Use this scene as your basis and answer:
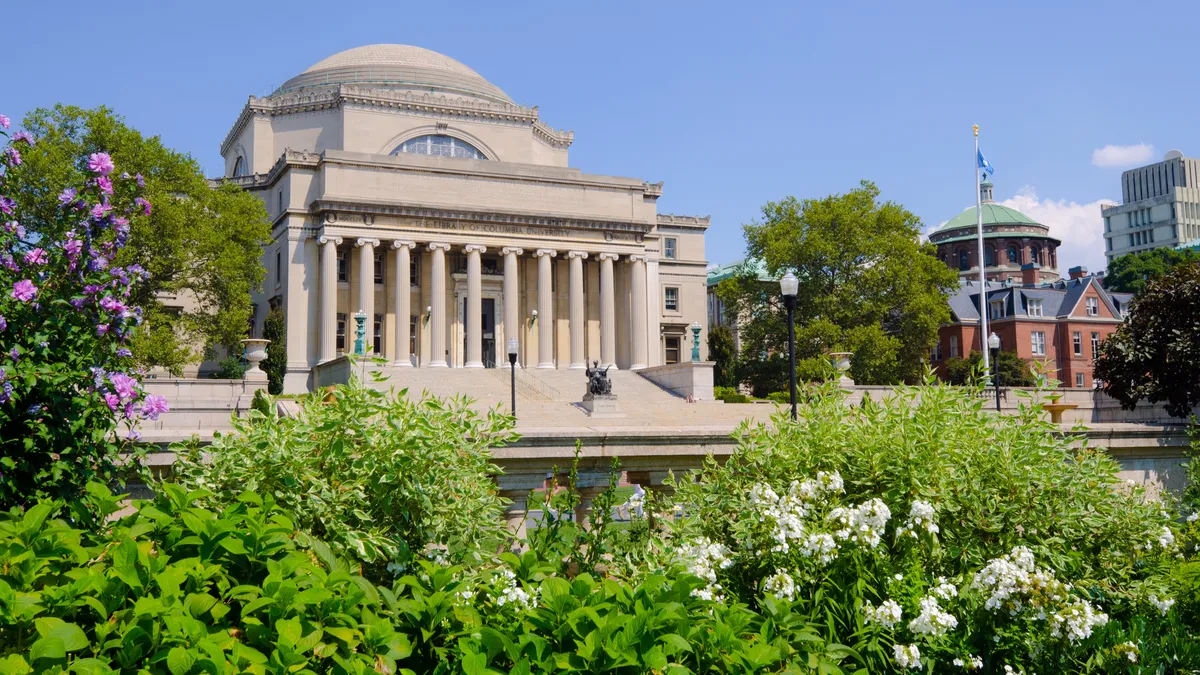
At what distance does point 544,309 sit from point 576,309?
210 centimetres

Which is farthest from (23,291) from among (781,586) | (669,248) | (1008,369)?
(1008,369)

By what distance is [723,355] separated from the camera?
67.0 meters

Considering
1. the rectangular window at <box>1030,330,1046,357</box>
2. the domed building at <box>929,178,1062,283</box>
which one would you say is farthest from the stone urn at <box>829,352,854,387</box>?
the domed building at <box>929,178,1062,283</box>

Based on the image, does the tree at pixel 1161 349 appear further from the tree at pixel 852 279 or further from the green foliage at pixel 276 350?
the green foliage at pixel 276 350

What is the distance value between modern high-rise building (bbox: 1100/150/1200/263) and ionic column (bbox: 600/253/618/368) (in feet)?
444

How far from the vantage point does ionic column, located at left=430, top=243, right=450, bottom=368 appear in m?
54.2

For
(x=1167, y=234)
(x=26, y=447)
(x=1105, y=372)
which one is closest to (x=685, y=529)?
(x=26, y=447)

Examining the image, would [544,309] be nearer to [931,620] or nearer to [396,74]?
[396,74]

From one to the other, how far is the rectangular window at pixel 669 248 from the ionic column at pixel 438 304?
76.2 ft

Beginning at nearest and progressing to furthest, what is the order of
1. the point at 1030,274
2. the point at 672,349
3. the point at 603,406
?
1. the point at 603,406
2. the point at 672,349
3. the point at 1030,274

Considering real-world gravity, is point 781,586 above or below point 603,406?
below

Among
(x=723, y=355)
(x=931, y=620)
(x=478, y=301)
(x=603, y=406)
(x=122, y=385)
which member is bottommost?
(x=931, y=620)

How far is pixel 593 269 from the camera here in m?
59.9

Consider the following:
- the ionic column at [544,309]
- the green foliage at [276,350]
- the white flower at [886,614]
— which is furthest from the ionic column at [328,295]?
the white flower at [886,614]
